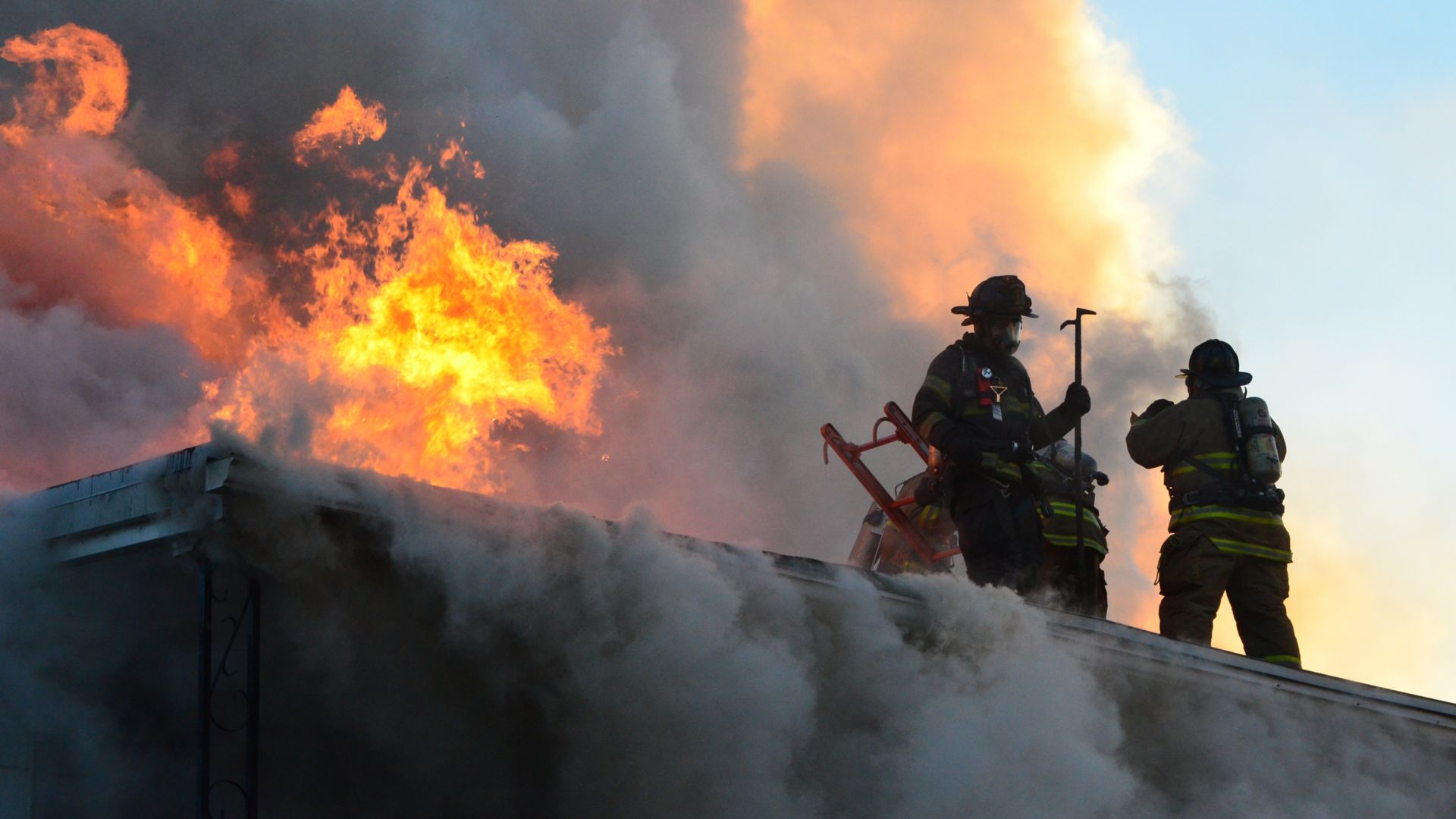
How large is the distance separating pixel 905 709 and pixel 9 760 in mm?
3725

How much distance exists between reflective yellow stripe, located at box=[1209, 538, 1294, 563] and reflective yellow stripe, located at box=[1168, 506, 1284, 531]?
0.38ft

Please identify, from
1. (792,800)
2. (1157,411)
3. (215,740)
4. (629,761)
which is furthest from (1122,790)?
(215,740)

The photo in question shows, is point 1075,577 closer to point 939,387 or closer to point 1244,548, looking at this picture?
point 1244,548

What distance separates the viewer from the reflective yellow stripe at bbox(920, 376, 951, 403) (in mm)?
8039

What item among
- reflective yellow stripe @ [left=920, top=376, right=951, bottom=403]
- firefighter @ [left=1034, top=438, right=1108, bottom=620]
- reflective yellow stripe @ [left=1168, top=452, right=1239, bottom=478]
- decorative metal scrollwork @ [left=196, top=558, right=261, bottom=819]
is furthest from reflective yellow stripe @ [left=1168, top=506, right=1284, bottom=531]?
decorative metal scrollwork @ [left=196, top=558, right=261, bottom=819]

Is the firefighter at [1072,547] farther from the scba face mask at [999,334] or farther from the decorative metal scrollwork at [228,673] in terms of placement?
the decorative metal scrollwork at [228,673]

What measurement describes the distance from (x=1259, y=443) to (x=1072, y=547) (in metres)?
1.28

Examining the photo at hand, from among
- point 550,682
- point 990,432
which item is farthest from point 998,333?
point 550,682

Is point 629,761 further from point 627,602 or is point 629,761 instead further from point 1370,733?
point 1370,733

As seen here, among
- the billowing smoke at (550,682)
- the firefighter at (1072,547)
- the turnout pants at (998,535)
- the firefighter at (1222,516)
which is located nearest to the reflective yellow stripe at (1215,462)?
the firefighter at (1222,516)

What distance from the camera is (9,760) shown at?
6.43 meters

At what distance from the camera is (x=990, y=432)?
7.96 m

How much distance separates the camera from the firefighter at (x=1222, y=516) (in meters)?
8.30

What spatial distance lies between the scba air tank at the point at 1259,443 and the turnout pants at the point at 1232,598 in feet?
1.50
